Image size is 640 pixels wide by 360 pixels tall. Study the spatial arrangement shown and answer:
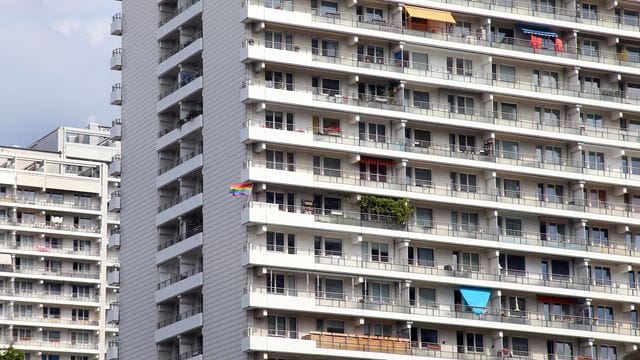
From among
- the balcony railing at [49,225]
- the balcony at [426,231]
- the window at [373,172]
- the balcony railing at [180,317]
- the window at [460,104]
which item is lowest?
the balcony railing at [180,317]

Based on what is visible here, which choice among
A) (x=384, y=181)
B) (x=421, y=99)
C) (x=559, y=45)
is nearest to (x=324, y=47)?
(x=421, y=99)

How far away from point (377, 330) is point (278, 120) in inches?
566

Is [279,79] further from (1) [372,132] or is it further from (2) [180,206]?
(2) [180,206]

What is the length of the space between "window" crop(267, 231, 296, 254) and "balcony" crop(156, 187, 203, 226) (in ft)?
22.2

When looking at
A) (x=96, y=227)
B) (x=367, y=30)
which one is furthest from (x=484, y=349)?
(x=96, y=227)

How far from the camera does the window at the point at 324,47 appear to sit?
9969 cm

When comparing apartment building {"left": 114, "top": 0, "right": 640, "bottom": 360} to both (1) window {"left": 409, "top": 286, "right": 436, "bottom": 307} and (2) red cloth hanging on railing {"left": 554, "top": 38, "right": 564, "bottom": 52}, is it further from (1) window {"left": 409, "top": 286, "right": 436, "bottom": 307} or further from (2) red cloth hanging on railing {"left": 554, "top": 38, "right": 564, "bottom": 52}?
(2) red cloth hanging on railing {"left": 554, "top": 38, "right": 564, "bottom": 52}

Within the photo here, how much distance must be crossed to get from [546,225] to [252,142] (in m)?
21.4

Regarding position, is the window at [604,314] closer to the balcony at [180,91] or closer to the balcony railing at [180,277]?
the balcony railing at [180,277]

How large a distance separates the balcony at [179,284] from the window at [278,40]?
48.8 feet

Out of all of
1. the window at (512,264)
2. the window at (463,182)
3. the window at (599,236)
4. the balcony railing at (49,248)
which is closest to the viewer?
the window at (512,264)

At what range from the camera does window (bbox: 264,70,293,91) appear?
97.8 metres

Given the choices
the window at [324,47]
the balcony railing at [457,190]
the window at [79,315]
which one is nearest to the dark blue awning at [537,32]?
the balcony railing at [457,190]

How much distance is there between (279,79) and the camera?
322 feet
